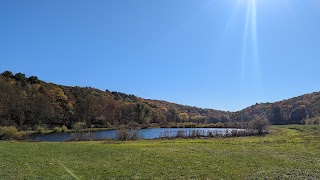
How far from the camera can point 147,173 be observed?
21.0 m

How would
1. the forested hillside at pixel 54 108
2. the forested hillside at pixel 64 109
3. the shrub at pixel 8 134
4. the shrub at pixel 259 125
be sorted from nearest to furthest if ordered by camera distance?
the shrub at pixel 8 134 → the shrub at pixel 259 125 → the forested hillside at pixel 54 108 → the forested hillside at pixel 64 109

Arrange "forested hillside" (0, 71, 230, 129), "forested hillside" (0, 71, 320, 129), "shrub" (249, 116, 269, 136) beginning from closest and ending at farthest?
"shrub" (249, 116, 269, 136), "forested hillside" (0, 71, 230, 129), "forested hillside" (0, 71, 320, 129)

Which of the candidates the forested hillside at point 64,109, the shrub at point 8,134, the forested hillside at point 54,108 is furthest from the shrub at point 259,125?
the forested hillside at point 54,108

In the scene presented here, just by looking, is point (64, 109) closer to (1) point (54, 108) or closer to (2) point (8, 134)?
(1) point (54, 108)

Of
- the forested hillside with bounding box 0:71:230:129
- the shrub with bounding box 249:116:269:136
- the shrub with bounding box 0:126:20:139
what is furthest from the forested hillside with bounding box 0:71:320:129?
the shrub with bounding box 0:126:20:139

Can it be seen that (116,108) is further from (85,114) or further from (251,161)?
(251,161)

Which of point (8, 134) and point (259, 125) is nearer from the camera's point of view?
point (8, 134)

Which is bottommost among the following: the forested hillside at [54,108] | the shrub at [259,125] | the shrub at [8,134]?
the shrub at [8,134]

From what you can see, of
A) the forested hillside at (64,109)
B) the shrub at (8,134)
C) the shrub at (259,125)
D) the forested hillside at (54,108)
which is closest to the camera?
the shrub at (8,134)

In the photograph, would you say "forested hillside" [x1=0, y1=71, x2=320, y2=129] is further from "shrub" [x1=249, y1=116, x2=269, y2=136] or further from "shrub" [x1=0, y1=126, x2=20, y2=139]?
Result: "shrub" [x1=0, y1=126, x2=20, y2=139]

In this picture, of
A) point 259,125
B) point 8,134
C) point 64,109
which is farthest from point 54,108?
point 259,125

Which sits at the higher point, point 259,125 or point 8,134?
point 259,125

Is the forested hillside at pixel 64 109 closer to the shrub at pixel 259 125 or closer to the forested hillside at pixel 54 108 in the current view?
the forested hillside at pixel 54 108

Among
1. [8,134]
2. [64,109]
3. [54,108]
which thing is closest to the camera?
[8,134]
